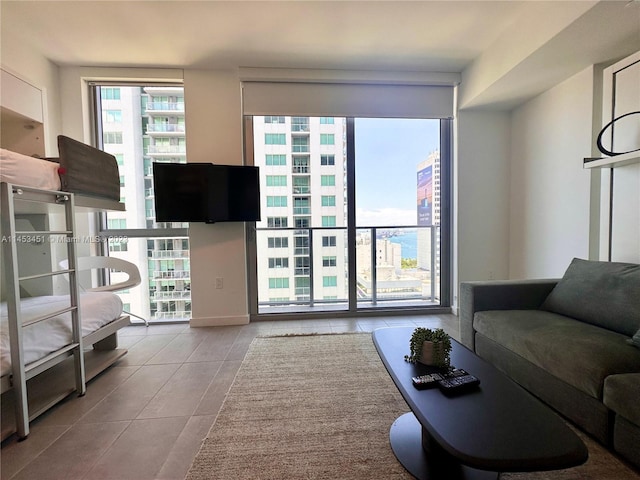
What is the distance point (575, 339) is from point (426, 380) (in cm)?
101

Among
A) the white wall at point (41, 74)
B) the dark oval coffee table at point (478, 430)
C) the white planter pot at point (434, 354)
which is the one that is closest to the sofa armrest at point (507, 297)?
the dark oval coffee table at point (478, 430)

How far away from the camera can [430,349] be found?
1.28 m

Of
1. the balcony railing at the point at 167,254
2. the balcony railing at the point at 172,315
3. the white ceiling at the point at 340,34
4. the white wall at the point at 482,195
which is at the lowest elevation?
the balcony railing at the point at 172,315

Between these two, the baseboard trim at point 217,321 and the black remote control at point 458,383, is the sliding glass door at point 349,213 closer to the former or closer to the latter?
the baseboard trim at point 217,321

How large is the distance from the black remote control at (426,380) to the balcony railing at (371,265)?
87.0 inches

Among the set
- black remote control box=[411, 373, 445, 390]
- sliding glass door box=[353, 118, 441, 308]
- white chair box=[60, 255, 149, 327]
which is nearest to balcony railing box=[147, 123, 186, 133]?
white chair box=[60, 255, 149, 327]

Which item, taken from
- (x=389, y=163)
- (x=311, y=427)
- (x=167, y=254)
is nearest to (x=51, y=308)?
(x=167, y=254)

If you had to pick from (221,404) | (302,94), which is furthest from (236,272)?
(302,94)

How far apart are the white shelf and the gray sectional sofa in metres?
0.74

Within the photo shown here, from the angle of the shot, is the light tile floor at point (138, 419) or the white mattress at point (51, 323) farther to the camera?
the white mattress at point (51, 323)

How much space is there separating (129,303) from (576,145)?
502 cm

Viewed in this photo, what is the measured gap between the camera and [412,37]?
2.51 meters

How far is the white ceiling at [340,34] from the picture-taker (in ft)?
6.56

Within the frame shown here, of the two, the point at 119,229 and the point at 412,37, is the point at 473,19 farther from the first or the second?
the point at 119,229
